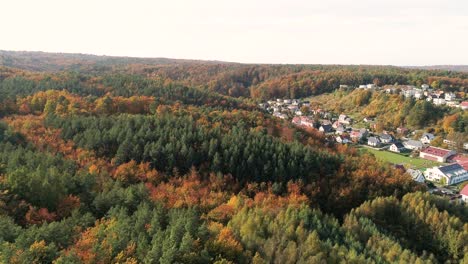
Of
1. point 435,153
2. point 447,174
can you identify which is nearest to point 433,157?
point 435,153

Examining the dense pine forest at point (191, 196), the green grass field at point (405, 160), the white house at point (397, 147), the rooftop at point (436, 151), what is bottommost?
the green grass field at point (405, 160)

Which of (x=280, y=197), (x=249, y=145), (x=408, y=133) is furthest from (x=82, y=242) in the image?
(x=408, y=133)

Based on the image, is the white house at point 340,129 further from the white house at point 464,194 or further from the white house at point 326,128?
the white house at point 464,194

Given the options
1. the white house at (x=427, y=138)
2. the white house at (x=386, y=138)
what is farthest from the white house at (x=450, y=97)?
the white house at (x=386, y=138)

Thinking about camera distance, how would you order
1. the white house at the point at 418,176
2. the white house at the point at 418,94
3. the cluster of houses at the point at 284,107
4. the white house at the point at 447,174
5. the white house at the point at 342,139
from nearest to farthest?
the white house at the point at 418,176, the white house at the point at 447,174, the white house at the point at 342,139, the white house at the point at 418,94, the cluster of houses at the point at 284,107

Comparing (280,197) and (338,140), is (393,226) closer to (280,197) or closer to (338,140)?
(280,197)

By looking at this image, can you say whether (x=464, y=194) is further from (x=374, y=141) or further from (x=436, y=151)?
(x=374, y=141)

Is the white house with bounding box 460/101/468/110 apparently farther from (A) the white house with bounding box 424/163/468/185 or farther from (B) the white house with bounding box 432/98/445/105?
(A) the white house with bounding box 424/163/468/185
